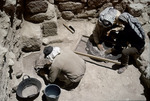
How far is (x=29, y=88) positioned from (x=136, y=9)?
377cm

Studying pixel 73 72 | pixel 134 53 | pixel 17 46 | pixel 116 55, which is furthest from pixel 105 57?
pixel 17 46

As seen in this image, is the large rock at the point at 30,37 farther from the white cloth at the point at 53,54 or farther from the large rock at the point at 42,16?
the white cloth at the point at 53,54

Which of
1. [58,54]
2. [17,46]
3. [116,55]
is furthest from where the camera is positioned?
[116,55]

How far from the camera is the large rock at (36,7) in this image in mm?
5439

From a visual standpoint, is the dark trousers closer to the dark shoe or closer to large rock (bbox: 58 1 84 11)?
the dark shoe

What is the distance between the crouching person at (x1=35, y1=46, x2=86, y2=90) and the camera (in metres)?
4.66

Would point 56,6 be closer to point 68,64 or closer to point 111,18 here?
point 111,18

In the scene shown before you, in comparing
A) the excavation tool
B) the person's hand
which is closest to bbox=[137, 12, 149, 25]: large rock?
the person's hand

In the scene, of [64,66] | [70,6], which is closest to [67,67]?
[64,66]

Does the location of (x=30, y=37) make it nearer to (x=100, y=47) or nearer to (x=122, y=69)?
(x=100, y=47)

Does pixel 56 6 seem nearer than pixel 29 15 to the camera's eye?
No

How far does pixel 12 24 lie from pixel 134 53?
9.72 ft

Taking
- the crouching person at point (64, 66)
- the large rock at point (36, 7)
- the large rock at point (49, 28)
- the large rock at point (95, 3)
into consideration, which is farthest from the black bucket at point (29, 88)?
the large rock at point (95, 3)

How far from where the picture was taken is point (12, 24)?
497cm
